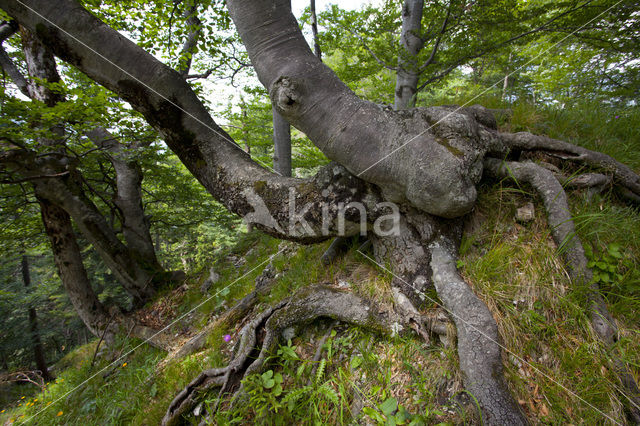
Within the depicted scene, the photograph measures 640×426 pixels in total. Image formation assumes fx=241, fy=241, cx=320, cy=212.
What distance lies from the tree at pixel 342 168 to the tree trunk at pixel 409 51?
2.42 m

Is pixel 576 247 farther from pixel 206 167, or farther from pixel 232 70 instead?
pixel 232 70

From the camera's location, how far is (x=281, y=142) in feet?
17.6

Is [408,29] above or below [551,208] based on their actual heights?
above

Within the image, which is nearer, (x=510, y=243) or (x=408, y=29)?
(x=510, y=243)

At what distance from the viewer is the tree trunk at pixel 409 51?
4188 mm

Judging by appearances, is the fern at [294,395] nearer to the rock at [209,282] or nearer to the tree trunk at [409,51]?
the rock at [209,282]

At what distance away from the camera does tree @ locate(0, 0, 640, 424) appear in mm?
1736

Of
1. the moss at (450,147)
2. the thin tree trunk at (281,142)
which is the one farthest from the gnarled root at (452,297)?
the thin tree trunk at (281,142)

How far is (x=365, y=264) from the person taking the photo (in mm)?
2307

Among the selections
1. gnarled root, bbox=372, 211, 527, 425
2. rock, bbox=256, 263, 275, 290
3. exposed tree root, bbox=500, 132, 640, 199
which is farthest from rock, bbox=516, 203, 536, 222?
rock, bbox=256, 263, 275, 290

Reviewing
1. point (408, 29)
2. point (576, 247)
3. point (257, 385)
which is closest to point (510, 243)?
point (576, 247)

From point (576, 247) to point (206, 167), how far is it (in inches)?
120

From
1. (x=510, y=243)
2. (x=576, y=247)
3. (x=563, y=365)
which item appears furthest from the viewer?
(x=510, y=243)

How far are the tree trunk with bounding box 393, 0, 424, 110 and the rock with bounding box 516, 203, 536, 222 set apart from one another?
2604 mm
